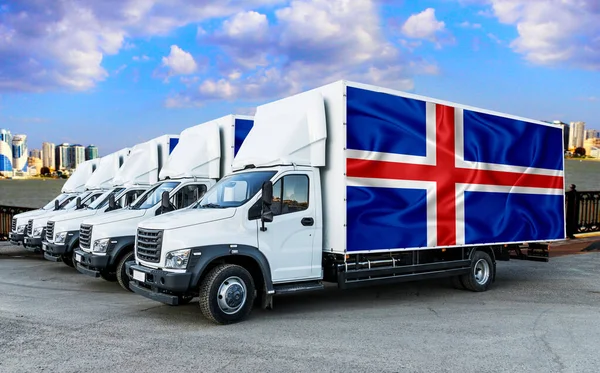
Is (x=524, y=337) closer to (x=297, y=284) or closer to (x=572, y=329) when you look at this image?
(x=572, y=329)

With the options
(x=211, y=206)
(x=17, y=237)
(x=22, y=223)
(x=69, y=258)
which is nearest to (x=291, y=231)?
(x=211, y=206)

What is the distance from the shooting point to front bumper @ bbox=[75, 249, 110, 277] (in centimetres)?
1022

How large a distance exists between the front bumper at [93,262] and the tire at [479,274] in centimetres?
691

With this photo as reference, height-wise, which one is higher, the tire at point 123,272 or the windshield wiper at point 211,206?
the windshield wiper at point 211,206

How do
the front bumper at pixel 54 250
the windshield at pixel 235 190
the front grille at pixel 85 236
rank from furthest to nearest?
the front bumper at pixel 54 250
the front grille at pixel 85 236
the windshield at pixel 235 190

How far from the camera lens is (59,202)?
17.8 m

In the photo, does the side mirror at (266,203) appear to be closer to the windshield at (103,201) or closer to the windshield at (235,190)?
the windshield at (235,190)

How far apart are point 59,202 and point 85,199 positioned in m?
1.78

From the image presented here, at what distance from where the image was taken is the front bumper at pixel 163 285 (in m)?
7.16

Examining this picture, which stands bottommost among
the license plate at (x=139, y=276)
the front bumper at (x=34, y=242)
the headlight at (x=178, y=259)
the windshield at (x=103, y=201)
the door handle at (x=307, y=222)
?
the front bumper at (x=34, y=242)

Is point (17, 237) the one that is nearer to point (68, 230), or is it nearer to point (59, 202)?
point (59, 202)

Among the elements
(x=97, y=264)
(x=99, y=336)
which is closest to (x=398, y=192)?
(x=99, y=336)

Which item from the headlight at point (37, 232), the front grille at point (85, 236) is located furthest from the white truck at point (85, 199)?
the front grille at point (85, 236)

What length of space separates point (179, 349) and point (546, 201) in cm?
911
